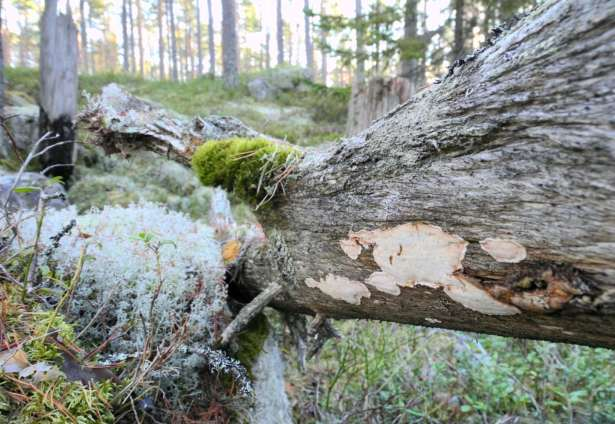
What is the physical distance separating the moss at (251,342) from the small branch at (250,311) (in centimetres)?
26

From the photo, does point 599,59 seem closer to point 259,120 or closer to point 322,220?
point 322,220

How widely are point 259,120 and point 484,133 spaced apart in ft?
34.9

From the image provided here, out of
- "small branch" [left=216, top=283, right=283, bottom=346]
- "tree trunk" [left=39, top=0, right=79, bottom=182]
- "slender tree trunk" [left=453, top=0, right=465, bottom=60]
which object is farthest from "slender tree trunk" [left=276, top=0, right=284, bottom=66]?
"small branch" [left=216, top=283, right=283, bottom=346]

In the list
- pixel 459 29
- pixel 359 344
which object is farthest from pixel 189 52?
pixel 359 344

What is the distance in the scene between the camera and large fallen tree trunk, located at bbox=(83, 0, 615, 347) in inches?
35.5

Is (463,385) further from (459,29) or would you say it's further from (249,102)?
(249,102)

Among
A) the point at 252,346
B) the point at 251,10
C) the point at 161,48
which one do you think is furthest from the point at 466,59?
the point at 251,10

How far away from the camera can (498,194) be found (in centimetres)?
106

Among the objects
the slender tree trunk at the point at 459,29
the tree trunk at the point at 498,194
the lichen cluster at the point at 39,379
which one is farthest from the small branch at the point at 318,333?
the slender tree trunk at the point at 459,29

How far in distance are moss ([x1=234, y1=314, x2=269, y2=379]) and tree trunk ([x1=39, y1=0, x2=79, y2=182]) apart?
14.2 feet

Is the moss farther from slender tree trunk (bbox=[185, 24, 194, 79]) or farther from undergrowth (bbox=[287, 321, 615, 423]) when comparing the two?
slender tree trunk (bbox=[185, 24, 194, 79])

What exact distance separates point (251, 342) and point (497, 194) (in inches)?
74.6

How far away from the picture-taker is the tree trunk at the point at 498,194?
2.96 ft

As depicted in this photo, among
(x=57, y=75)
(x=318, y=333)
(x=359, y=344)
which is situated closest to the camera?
(x=318, y=333)
